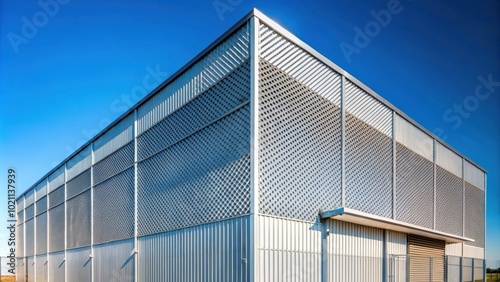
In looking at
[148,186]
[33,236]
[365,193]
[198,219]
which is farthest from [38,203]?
[365,193]

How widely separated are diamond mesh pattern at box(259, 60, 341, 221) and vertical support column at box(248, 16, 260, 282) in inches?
8.8

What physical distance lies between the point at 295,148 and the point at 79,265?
1669cm

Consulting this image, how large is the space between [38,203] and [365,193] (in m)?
29.6

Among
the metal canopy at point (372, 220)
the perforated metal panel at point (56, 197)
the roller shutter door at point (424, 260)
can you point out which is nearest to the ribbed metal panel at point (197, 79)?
the metal canopy at point (372, 220)

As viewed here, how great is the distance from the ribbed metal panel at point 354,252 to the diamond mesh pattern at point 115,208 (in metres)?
8.37

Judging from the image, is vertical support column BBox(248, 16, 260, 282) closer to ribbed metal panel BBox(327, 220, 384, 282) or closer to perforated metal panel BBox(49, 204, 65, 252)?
ribbed metal panel BBox(327, 220, 384, 282)

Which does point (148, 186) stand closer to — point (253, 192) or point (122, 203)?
point (122, 203)

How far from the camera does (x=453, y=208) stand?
2155 centimetres

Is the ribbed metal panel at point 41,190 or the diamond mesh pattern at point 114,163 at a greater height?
the diamond mesh pattern at point 114,163

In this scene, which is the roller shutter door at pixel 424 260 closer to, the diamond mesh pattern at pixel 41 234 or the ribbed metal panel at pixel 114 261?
the ribbed metal panel at pixel 114 261

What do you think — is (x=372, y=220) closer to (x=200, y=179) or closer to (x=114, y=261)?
(x=200, y=179)

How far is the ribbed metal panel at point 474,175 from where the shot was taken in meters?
24.2

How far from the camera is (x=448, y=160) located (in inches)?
844

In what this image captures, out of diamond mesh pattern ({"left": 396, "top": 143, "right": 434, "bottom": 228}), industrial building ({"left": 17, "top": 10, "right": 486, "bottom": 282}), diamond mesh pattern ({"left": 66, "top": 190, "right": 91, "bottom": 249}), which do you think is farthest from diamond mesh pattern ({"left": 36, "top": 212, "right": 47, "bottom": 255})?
diamond mesh pattern ({"left": 396, "top": 143, "right": 434, "bottom": 228})
